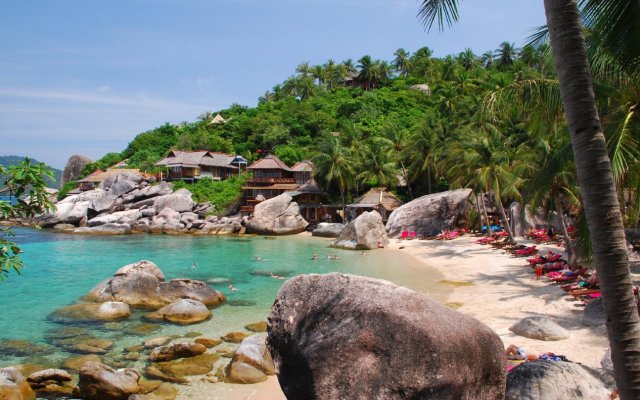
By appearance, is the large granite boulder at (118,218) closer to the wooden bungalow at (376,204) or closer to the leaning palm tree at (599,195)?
the wooden bungalow at (376,204)

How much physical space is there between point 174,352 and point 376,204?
32.9m

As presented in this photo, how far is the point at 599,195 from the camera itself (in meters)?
4.08

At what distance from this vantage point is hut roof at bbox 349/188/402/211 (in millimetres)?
43188

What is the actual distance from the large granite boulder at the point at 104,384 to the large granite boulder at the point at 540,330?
30.1ft

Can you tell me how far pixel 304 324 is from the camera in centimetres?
637

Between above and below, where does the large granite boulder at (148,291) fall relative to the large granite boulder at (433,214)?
below

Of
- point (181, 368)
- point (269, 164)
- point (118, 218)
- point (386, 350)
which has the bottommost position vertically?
point (181, 368)

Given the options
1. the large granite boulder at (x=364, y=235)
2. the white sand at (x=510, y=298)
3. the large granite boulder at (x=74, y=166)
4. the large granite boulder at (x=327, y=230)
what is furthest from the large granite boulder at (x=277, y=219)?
the large granite boulder at (x=74, y=166)

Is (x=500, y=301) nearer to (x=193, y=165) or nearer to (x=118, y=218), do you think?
(x=118, y=218)

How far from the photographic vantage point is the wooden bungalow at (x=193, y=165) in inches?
2196

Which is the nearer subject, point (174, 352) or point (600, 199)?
point (600, 199)

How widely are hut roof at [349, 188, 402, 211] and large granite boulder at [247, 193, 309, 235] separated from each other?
5.39 m

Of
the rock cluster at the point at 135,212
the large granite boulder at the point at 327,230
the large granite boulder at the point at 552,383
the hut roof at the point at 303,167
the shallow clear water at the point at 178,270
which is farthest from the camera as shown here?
the hut roof at the point at 303,167

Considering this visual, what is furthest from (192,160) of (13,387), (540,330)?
(540,330)
